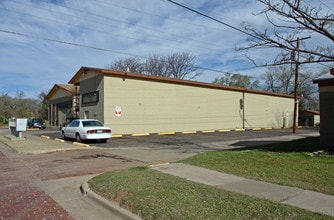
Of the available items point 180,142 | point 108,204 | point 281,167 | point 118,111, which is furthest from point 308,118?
point 108,204

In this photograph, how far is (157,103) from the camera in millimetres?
28734

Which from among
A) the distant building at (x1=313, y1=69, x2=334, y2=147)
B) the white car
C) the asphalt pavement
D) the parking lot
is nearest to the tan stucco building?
the parking lot

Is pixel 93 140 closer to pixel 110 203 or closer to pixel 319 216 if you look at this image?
pixel 110 203

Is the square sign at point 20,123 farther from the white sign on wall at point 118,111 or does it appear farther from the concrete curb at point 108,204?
the concrete curb at point 108,204

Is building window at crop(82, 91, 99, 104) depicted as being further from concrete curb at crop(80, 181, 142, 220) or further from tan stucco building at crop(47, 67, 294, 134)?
concrete curb at crop(80, 181, 142, 220)

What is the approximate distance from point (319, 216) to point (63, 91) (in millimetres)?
42089

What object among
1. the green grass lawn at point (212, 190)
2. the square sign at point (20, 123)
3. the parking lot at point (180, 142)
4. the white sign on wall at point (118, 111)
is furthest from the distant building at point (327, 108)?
the square sign at point (20, 123)

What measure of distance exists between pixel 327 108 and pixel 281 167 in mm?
5952

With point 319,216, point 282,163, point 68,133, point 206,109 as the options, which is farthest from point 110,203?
point 206,109

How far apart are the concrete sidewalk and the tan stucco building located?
17.2 metres

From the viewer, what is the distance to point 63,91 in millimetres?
43688

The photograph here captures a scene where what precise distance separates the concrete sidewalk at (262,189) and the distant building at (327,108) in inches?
265

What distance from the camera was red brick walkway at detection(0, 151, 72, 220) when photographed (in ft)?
19.2

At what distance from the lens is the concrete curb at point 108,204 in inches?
217
